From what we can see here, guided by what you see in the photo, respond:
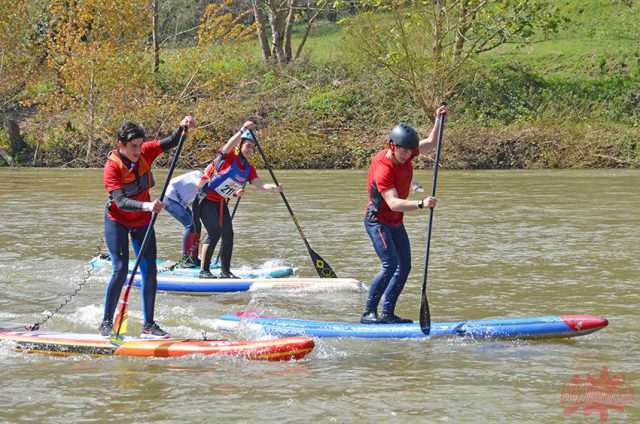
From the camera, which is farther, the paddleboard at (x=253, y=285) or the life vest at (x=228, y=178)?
the life vest at (x=228, y=178)

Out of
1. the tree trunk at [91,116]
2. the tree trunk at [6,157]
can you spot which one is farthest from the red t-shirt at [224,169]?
the tree trunk at [6,157]

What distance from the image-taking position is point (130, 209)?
721 centimetres

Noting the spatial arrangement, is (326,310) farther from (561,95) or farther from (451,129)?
(561,95)

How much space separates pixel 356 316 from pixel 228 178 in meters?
2.44

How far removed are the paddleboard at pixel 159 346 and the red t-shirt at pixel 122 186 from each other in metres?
0.93

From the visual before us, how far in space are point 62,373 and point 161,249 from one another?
6.68 meters

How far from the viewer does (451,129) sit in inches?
→ 1187

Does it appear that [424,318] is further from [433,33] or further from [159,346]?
[433,33]

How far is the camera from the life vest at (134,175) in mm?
7340

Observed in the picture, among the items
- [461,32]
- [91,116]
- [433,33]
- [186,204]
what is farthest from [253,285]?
[461,32]

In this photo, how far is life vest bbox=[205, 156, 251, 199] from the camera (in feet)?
34.1

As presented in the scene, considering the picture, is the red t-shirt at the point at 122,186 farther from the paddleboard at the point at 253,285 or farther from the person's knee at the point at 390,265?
the paddleboard at the point at 253,285

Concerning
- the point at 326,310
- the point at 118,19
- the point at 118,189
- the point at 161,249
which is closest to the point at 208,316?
the point at 326,310

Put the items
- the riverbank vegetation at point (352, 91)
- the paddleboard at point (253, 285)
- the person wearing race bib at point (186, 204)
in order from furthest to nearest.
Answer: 1. the riverbank vegetation at point (352, 91)
2. the person wearing race bib at point (186, 204)
3. the paddleboard at point (253, 285)
